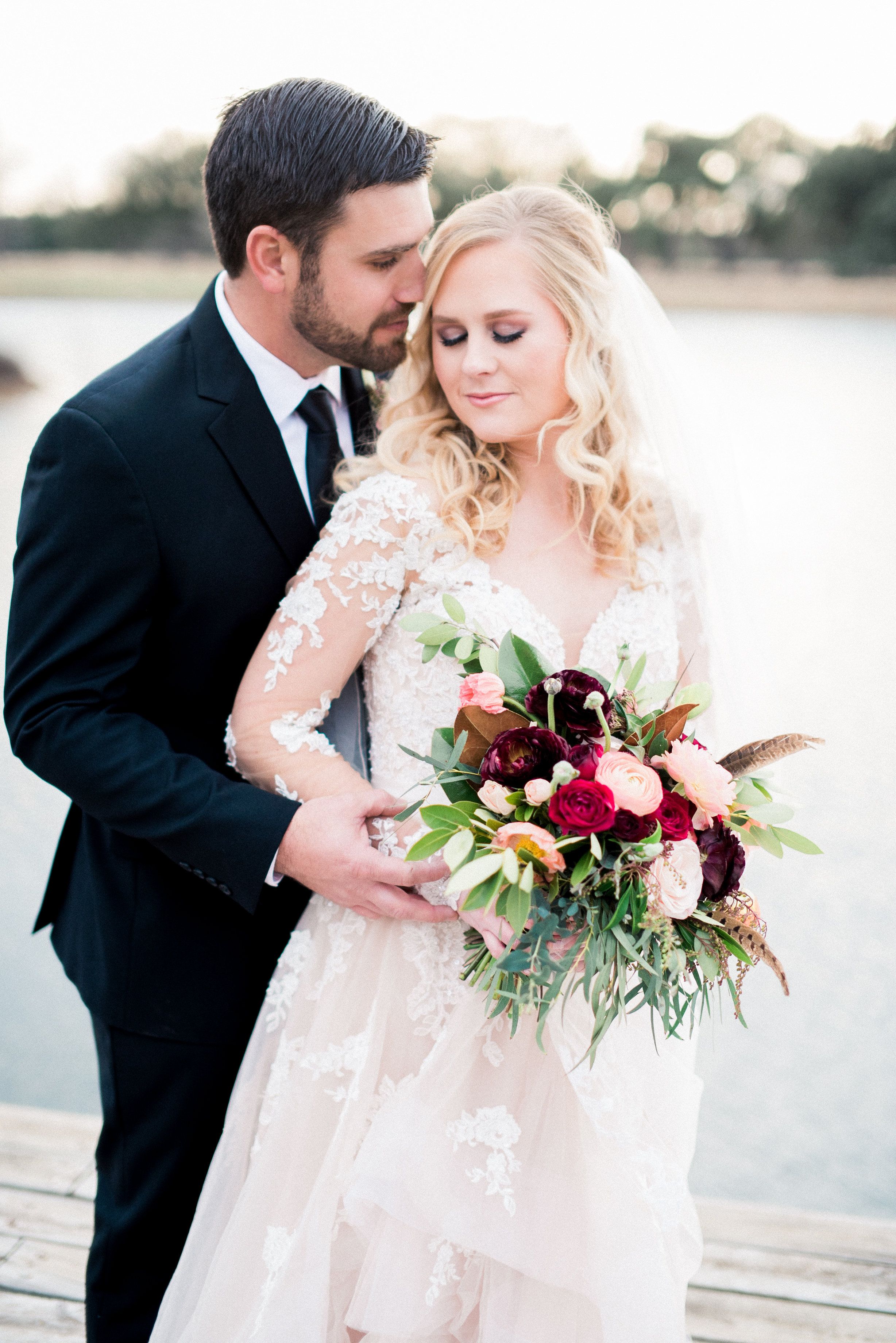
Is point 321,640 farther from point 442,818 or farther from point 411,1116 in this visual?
point 411,1116

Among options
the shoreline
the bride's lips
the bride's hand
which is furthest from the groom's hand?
the shoreline

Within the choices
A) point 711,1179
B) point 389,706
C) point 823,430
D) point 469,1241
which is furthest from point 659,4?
point 711,1179

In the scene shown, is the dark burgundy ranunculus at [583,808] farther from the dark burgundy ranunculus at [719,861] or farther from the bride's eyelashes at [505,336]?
the bride's eyelashes at [505,336]

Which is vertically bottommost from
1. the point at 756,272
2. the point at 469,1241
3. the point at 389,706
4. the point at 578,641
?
the point at 469,1241

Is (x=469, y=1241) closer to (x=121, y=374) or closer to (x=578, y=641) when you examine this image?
(x=578, y=641)

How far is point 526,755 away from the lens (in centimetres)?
103

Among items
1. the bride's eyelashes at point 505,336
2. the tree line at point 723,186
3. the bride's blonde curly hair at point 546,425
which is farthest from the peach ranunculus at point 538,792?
the tree line at point 723,186

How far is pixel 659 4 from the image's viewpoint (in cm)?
244

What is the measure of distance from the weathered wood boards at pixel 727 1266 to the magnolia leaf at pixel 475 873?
4.48 feet

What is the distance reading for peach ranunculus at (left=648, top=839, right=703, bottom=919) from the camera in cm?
100

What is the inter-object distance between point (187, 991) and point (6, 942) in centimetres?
218

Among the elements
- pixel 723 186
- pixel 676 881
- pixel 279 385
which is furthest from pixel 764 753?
pixel 723 186

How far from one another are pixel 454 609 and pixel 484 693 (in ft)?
0.45

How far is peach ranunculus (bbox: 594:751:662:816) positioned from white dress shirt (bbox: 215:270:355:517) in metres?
0.70
